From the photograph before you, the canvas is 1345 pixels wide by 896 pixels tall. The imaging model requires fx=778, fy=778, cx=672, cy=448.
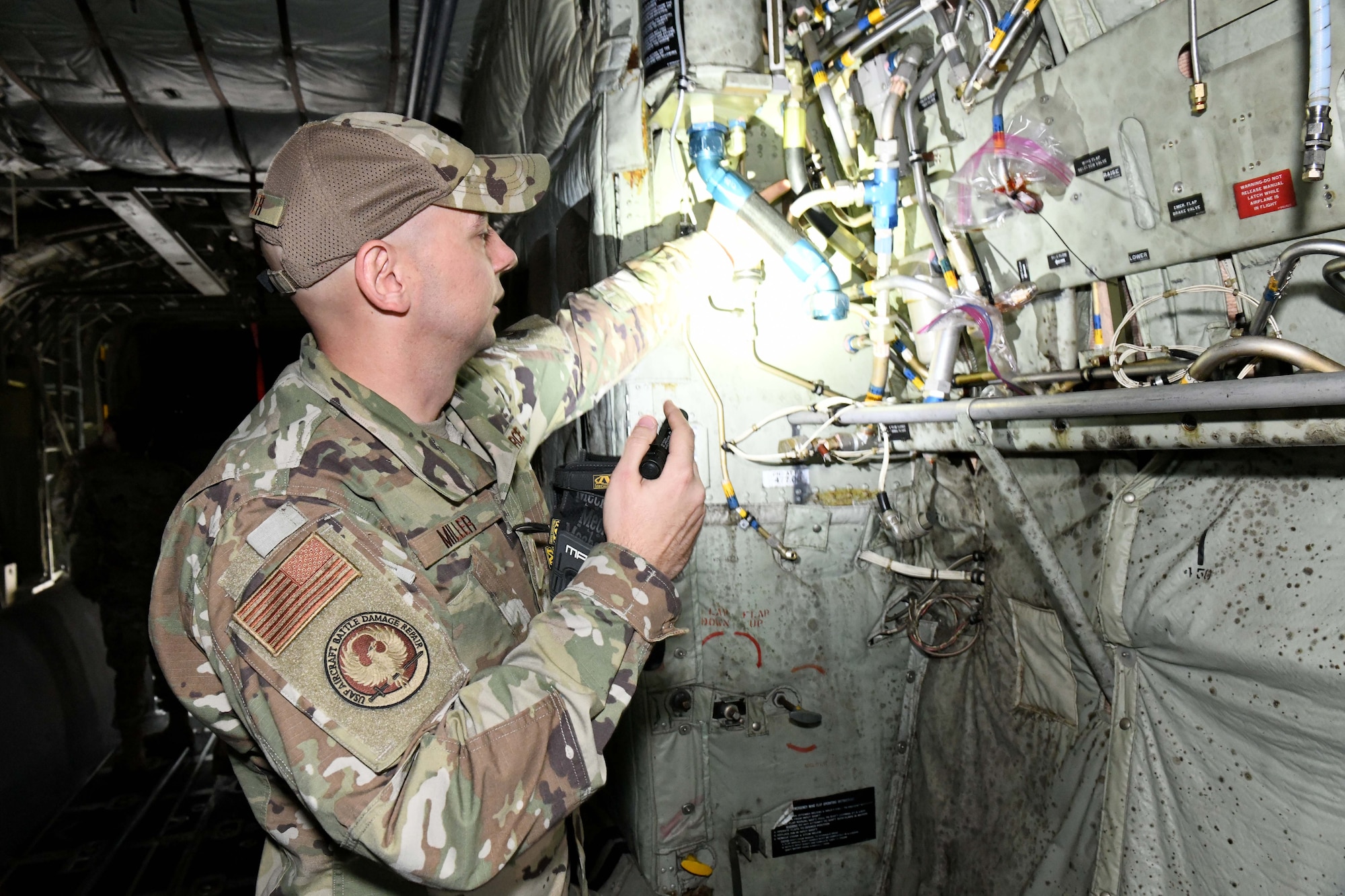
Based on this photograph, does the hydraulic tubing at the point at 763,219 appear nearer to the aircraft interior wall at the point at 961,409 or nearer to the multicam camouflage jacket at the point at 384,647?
the aircraft interior wall at the point at 961,409

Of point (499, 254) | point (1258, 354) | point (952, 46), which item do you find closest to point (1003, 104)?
point (952, 46)

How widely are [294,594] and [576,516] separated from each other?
59 centimetres

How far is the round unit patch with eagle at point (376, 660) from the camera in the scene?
42.1 inches

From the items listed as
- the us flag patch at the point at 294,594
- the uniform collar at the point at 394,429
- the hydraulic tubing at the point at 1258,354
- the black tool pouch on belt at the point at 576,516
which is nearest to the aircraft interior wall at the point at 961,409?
the hydraulic tubing at the point at 1258,354

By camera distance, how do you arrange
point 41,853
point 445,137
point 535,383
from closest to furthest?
point 445,137 → point 535,383 → point 41,853

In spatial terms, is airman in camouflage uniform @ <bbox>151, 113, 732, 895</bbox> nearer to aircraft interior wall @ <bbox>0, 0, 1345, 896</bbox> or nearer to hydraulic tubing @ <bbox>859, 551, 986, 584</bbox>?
aircraft interior wall @ <bbox>0, 0, 1345, 896</bbox>

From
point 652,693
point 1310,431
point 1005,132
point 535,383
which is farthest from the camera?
point 652,693

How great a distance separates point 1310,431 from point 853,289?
4.06 ft

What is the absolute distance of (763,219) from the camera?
7.08 ft

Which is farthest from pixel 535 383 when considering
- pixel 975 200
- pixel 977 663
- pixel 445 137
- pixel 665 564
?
pixel 977 663

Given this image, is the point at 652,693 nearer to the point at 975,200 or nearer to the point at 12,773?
the point at 975,200

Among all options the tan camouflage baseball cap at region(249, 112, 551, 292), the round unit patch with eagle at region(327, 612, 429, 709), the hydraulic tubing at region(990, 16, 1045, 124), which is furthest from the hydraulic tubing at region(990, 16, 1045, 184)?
the round unit patch with eagle at region(327, 612, 429, 709)

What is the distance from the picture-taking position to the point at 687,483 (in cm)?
139

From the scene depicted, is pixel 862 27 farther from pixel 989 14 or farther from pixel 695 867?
pixel 695 867
